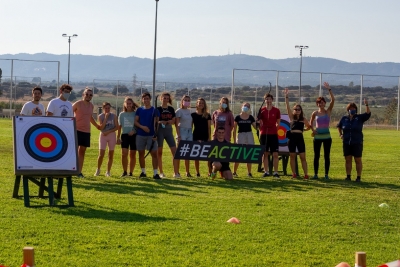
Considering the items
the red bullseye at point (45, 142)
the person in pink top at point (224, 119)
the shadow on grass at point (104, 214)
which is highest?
the person in pink top at point (224, 119)

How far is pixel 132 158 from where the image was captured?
17.8m

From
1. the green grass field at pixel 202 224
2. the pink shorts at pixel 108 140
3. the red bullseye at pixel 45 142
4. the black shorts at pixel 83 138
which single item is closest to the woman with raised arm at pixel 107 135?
the pink shorts at pixel 108 140

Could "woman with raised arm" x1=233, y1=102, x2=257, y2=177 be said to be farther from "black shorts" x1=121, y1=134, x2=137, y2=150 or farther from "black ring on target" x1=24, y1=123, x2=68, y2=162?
"black ring on target" x1=24, y1=123, x2=68, y2=162

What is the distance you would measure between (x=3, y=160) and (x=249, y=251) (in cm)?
1391

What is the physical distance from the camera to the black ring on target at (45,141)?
512 inches

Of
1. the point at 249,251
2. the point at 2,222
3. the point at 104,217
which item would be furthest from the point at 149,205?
the point at 249,251

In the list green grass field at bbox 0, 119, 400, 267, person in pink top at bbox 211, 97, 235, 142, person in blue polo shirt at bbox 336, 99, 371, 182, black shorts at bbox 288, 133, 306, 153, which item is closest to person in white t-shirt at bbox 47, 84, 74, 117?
green grass field at bbox 0, 119, 400, 267

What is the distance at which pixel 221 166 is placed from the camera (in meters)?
17.8

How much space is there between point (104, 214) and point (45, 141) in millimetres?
2059

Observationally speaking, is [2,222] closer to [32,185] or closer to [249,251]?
[249,251]

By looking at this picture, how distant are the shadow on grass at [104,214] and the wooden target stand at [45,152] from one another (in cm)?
36

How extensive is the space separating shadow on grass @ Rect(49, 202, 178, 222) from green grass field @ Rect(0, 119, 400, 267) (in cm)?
2

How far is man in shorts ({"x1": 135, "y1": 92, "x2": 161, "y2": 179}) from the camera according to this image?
682 inches

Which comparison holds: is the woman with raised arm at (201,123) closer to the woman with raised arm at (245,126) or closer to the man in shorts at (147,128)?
the woman with raised arm at (245,126)
